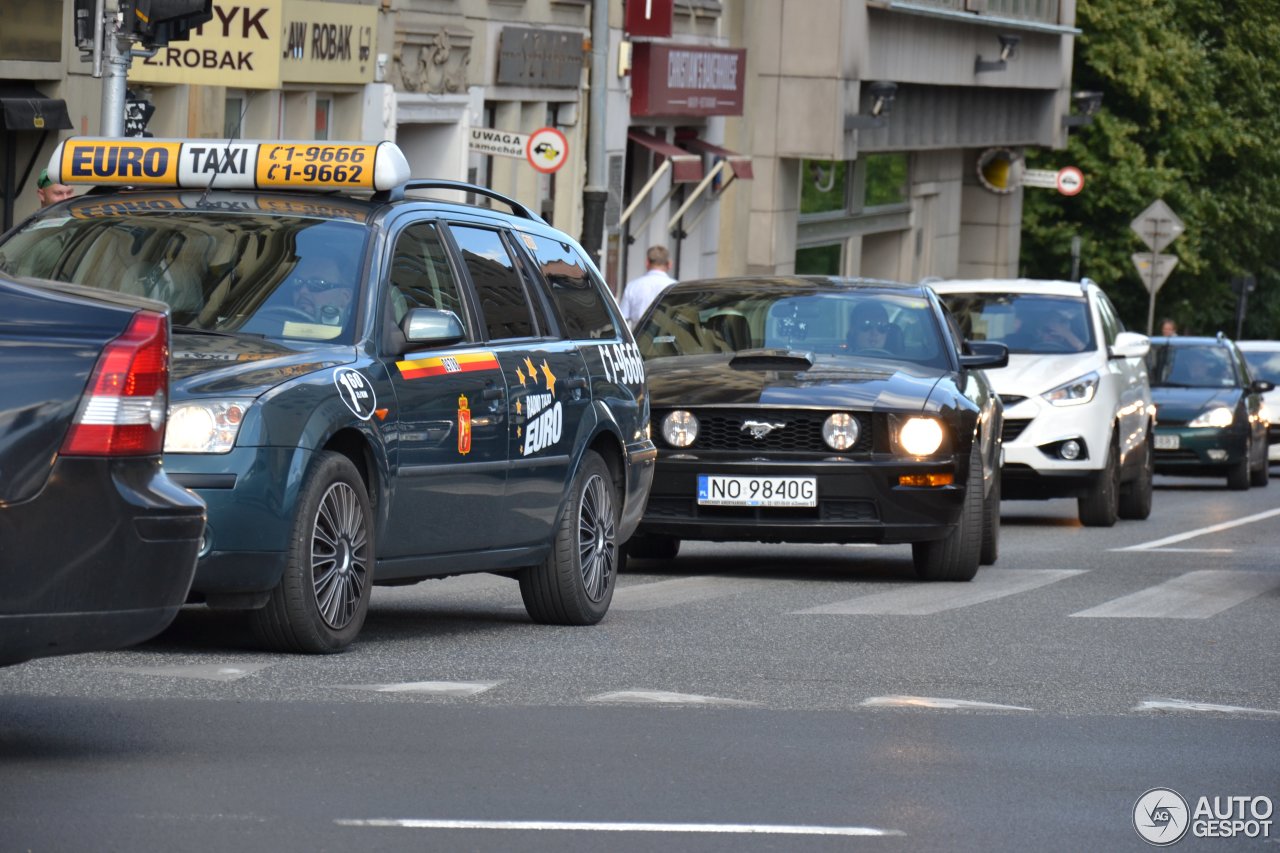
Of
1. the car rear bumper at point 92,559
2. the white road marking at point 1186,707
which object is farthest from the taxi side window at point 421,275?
the car rear bumper at point 92,559

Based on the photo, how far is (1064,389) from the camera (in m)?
20.1

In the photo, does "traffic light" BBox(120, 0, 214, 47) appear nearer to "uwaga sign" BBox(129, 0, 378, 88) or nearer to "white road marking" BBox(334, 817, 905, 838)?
"uwaga sign" BBox(129, 0, 378, 88)

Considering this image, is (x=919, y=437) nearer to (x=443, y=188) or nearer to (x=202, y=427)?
(x=443, y=188)

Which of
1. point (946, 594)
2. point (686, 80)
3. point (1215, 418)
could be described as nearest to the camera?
point (946, 594)

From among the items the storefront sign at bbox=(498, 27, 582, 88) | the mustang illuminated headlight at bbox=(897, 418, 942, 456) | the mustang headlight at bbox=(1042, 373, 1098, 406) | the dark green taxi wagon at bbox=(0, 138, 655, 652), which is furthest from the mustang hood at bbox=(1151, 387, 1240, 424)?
the dark green taxi wagon at bbox=(0, 138, 655, 652)

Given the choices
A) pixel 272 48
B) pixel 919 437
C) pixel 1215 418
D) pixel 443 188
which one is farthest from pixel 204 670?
pixel 1215 418

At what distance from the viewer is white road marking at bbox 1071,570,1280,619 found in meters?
12.6

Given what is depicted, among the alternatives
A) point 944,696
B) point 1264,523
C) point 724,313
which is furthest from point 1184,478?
point 944,696

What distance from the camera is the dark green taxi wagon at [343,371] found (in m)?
8.69

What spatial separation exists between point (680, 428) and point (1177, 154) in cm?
4678

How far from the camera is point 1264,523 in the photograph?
22734mm

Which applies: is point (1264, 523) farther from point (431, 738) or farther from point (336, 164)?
point (431, 738)

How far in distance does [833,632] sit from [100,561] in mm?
5177

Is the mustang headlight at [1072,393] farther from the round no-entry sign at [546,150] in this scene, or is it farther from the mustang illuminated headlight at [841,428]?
→ the round no-entry sign at [546,150]
